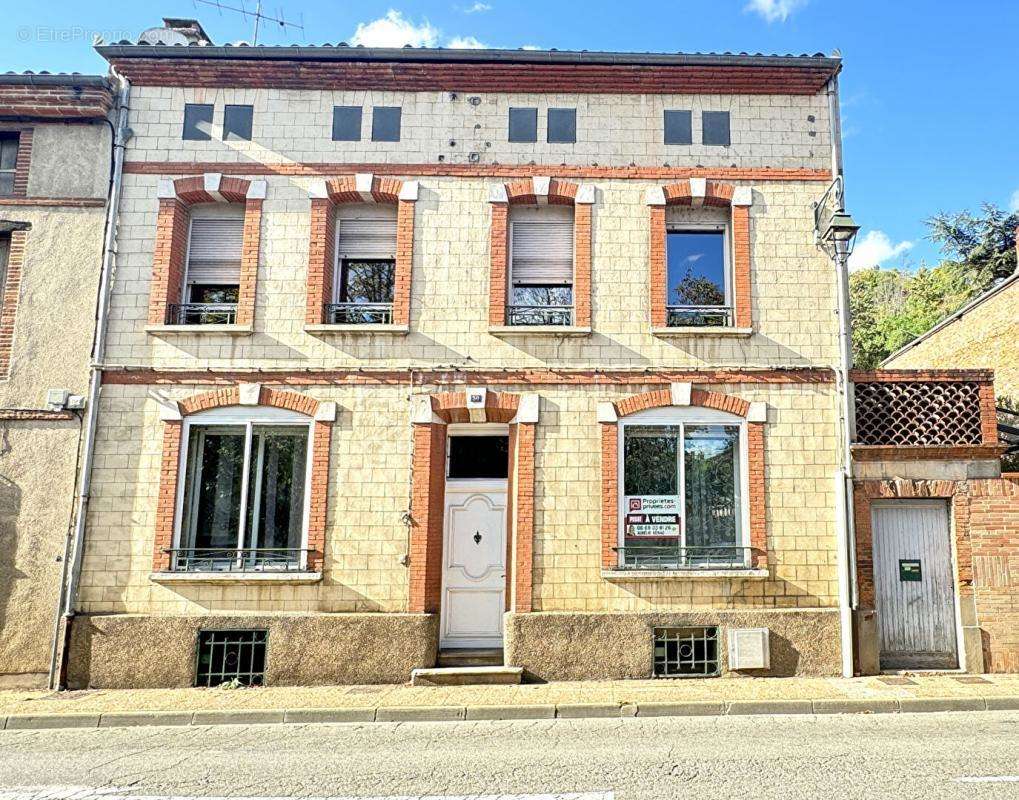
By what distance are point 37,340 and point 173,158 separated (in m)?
3.11

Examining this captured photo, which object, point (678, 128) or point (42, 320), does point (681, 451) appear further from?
point (42, 320)

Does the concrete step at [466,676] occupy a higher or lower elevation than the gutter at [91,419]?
lower

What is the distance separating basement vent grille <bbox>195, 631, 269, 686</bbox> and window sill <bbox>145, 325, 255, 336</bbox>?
393cm

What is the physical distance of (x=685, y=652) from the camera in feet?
30.9

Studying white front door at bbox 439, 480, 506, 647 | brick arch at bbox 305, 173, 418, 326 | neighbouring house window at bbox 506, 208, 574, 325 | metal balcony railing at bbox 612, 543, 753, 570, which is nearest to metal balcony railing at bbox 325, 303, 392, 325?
brick arch at bbox 305, 173, 418, 326

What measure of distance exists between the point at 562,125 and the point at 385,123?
2550mm

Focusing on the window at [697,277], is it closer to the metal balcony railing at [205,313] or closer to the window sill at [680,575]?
the window sill at [680,575]

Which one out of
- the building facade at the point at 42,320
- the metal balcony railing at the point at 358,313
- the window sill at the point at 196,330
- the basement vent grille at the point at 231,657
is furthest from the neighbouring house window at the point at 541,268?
the building facade at the point at 42,320

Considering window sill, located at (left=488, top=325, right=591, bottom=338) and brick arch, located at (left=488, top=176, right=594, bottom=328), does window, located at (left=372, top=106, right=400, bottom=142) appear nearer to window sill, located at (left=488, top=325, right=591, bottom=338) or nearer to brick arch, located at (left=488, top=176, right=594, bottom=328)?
brick arch, located at (left=488, top=176, right=594, bottom=328)

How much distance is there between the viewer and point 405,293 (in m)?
10.1

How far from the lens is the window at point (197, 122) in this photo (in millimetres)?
10484

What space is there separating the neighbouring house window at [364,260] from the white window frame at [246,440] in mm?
1562

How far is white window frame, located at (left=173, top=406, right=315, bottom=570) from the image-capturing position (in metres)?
9.65

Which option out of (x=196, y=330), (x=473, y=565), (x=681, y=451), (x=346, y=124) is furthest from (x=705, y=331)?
(x=196, y=330)
